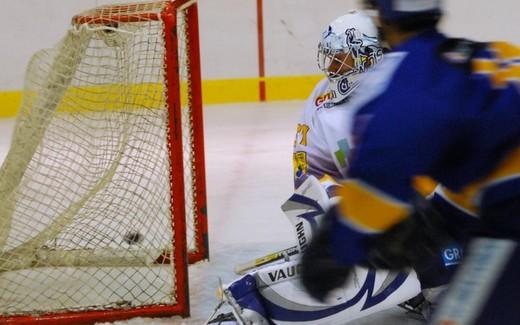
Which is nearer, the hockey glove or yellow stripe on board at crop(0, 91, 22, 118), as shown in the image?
the hockey glove

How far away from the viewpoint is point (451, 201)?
4.78ft

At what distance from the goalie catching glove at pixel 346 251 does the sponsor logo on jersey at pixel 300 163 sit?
4.30 ft

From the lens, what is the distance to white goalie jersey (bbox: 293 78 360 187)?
2578 mm

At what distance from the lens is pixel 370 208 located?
1230 mm

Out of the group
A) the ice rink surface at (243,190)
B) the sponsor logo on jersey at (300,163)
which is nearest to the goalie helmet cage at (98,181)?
the ice rink surface at (243,190)

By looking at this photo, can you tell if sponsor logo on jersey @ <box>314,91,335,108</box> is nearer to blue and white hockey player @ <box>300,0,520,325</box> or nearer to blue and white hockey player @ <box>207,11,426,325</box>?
blue and white hockey player @ <box>207,11,426,325</box>

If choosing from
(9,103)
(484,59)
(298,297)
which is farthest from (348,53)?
(9,103)

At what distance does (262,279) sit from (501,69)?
132 cm

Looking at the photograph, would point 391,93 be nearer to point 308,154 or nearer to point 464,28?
point 308,154

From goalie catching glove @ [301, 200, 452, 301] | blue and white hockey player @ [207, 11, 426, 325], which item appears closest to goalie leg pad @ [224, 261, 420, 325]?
blue and white hockey player @ [207, 11, 426, 325]

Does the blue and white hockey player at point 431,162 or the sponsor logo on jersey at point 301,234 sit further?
the sponsor logo on jersey at point 301,234

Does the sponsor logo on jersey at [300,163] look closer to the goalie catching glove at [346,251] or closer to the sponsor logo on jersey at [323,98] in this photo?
the sponsor logo on jersey at [323,98]

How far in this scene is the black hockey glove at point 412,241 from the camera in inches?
50.2

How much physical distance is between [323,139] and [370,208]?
1420 mm
